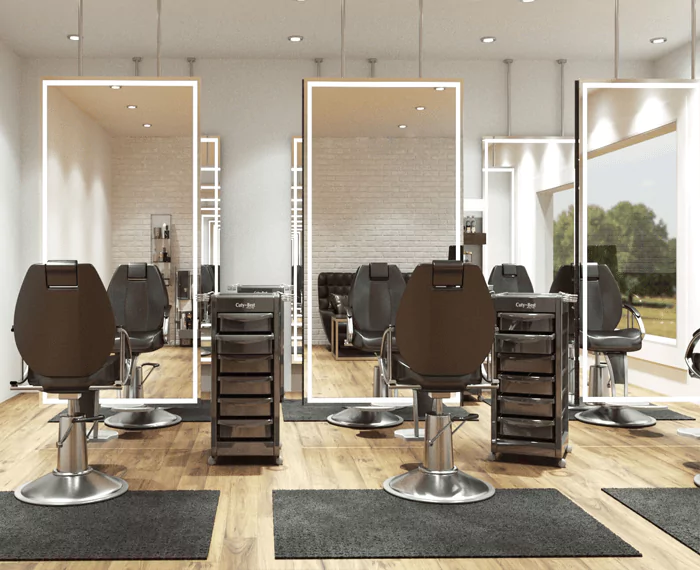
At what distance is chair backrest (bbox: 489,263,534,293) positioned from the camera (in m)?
5.45

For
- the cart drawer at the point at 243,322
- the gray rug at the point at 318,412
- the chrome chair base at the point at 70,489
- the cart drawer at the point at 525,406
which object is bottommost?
the gray rug at the point at 318,412

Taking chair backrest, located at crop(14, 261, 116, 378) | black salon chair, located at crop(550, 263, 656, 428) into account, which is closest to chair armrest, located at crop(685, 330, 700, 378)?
black salon chair, located at crop(550, 263, 656, 428)

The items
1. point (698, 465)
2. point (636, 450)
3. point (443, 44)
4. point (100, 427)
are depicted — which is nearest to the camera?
point (698, 465)

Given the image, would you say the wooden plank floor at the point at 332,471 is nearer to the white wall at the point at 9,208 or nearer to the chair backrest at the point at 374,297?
the chair backrest at the point at 374,297

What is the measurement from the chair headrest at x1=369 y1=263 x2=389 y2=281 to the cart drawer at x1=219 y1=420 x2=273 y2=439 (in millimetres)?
1165

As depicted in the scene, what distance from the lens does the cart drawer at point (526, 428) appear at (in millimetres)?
3656

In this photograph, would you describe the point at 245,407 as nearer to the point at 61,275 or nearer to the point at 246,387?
the point at 246,387

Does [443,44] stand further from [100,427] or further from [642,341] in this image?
[100,427]

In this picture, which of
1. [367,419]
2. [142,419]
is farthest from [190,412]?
[367,419]

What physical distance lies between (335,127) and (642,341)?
237 centimetres

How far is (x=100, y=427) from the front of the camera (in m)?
4.50

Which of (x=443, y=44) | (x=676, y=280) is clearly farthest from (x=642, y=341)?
(x=443, y=44)

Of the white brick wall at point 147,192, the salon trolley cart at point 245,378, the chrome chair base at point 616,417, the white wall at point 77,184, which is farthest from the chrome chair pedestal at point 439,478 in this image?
the white wall at point 77,184

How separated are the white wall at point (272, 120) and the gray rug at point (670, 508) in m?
3.45
